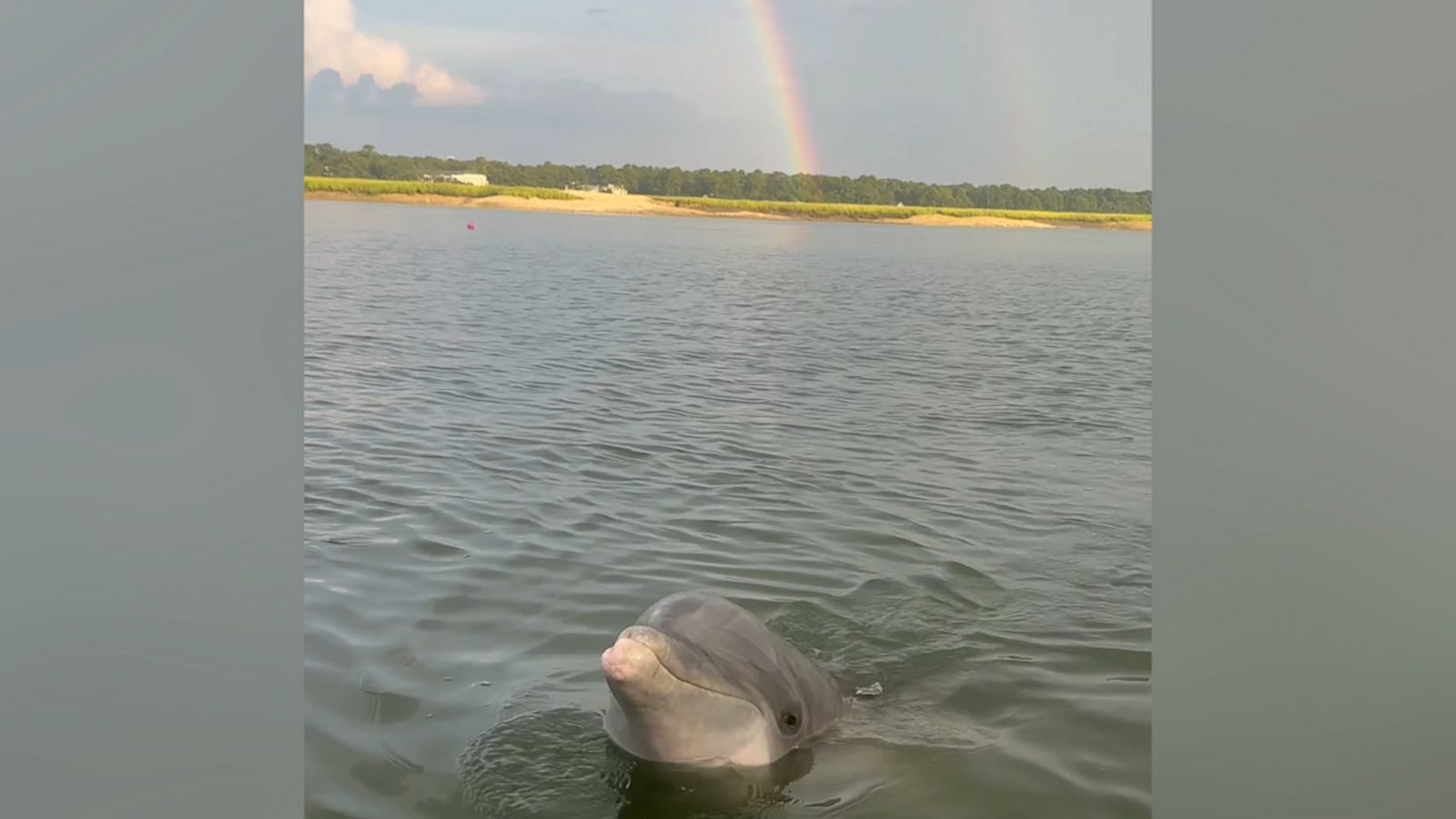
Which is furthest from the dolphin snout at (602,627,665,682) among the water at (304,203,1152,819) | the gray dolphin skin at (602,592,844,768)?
the water at (304,203,1152,819)

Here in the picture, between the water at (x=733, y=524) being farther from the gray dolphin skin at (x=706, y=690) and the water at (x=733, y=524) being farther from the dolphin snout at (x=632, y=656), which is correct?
the dolphin snout at (x=632, y=656)

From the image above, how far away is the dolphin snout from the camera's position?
275 centimetres

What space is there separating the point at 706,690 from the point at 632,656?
11.6 inches

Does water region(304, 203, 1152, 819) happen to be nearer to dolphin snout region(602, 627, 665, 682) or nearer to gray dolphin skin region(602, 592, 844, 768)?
gray dolphin skin region(602, 592, 844, 768)

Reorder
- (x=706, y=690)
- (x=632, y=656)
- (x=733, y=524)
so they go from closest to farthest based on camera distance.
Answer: (x=632, y=656) < (x=706, y=690) < (x=733, y=524)

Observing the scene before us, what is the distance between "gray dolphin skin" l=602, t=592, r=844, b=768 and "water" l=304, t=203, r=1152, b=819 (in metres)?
0.09

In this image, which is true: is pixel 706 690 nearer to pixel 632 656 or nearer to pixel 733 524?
pixel 632 656

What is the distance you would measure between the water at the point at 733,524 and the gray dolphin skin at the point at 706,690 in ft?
0.29

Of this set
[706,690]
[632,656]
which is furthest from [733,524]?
[632,656]

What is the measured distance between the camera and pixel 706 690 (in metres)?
2.97

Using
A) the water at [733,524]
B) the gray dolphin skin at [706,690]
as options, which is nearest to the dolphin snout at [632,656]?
the gray dolphin skin at [706,690]
